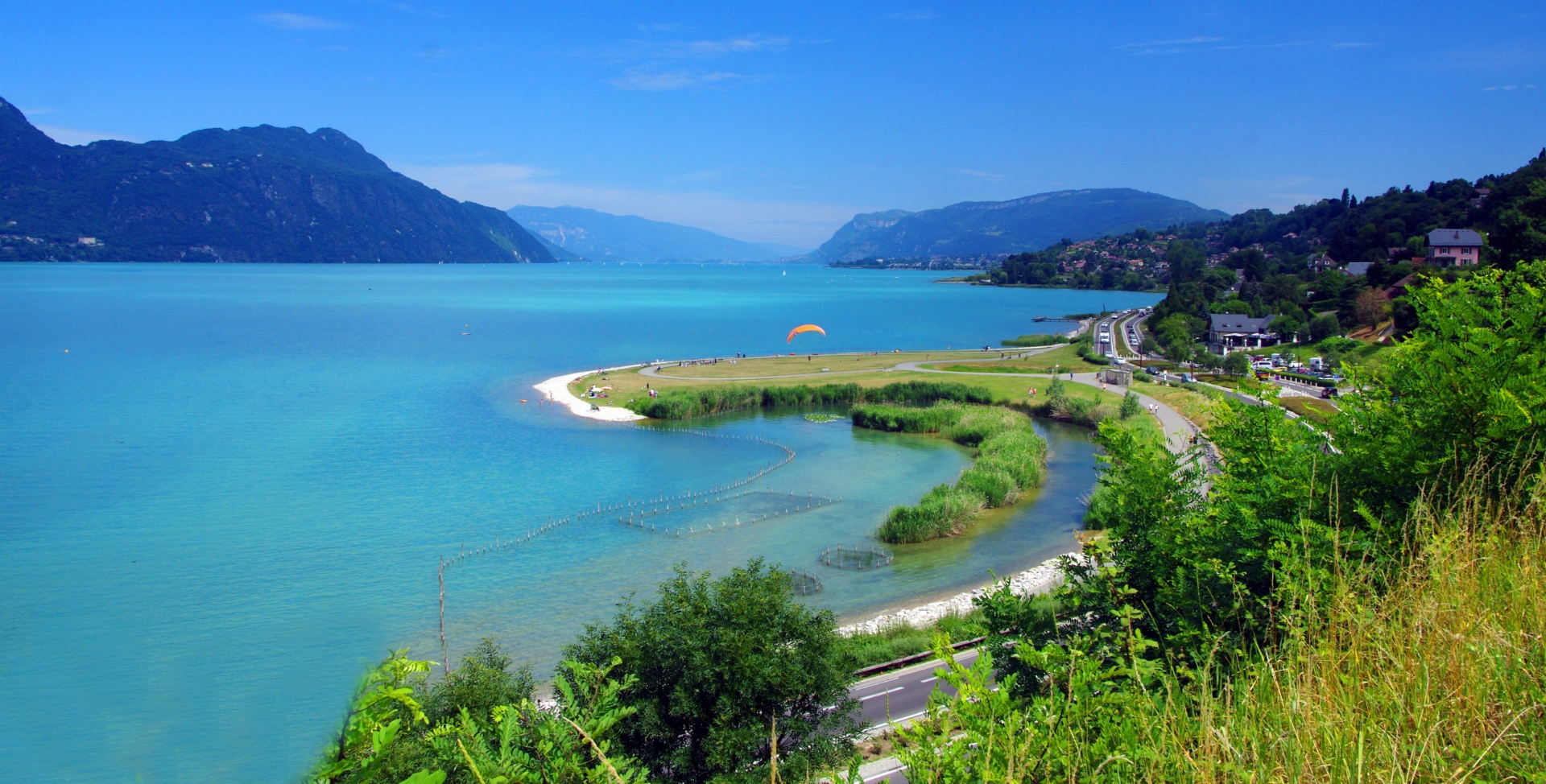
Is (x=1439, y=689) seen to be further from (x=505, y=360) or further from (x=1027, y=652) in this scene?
(x=505, y=360)

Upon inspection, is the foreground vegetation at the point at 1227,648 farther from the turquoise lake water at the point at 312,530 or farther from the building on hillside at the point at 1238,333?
the building on hillside at the point at 1238,333

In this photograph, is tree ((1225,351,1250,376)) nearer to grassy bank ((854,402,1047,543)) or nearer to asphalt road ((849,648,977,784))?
grassy bank ((854,402,1047,543))

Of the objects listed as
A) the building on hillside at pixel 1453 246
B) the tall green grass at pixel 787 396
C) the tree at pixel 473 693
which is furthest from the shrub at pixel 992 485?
the building on hillside at pixel 1453 246

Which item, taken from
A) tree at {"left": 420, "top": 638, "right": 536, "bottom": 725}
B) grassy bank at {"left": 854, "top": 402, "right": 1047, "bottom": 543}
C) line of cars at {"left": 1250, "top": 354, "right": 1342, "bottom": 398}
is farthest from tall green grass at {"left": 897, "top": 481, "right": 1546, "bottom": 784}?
line of cars at {"left": 1250, "top": 354, "right": 1342, "bottom": 398}

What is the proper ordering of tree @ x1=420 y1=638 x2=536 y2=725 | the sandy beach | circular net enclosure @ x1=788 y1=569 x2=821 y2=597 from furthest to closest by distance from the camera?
the sandy beach, circular net enclosure @ x1=788 y1=569 x2=821 y2=597, tree @ x1=420 y1=638 x2=536 y2=725

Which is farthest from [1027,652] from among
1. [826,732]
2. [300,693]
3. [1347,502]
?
[300,693]

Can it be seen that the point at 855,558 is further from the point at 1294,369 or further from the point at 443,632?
the point at 1294,369
